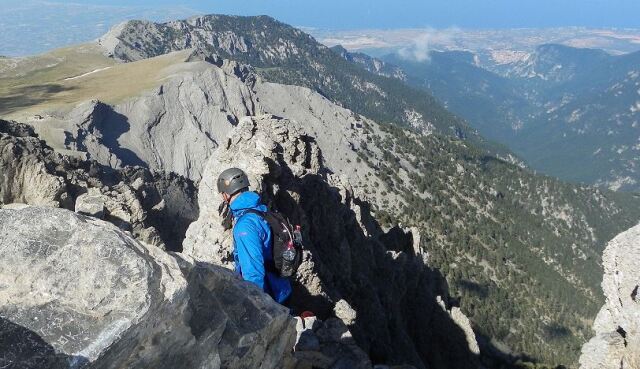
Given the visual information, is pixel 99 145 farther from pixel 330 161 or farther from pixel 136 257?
pixel 136 257

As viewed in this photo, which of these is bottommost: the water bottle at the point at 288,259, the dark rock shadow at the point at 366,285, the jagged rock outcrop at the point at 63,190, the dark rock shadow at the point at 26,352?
the dark rock shadow at the point at 366,285

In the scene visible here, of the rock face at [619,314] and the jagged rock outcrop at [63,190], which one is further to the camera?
the jagged rock outcrop at [63,190]

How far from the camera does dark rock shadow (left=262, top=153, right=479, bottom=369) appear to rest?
21173mm

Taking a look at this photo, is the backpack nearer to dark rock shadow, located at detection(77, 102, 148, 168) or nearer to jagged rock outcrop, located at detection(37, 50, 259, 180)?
jagged rock outcrop, located at detection(37, 50, 259, 180)

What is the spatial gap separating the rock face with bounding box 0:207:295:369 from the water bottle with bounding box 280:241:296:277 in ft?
8.49

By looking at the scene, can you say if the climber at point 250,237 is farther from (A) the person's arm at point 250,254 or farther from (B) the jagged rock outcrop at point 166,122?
(B) the jagged rock outcrop at point 166,122

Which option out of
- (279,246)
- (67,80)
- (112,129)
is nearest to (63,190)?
(279,246)

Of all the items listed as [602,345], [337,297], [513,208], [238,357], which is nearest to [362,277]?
[337,297]

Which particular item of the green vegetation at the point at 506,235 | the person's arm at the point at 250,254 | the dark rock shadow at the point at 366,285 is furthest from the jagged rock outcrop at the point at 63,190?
the green vegetation at the point at 506,235

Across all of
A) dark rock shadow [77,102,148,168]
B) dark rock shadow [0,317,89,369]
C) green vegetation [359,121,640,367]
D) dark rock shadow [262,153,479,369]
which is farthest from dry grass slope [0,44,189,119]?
dark rock shadow [0,317,89,369]

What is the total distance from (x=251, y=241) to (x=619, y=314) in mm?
14562

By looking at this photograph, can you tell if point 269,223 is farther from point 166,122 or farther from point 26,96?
Result: point 26,96

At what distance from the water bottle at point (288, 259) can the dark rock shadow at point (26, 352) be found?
15.2ft

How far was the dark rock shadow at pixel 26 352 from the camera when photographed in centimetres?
555
